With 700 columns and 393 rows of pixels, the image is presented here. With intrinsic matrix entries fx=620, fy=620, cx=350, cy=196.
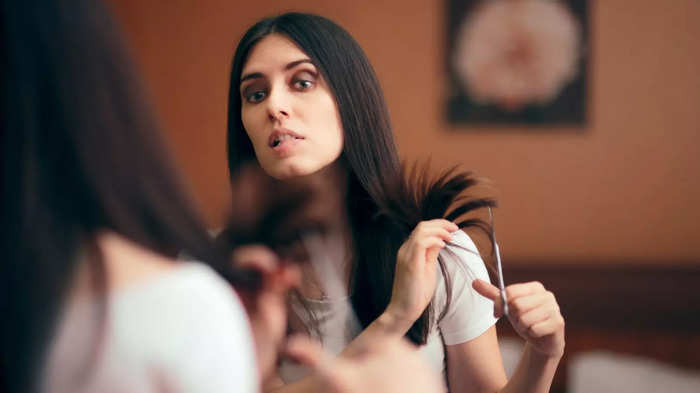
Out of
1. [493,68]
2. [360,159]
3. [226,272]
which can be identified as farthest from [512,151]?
[226,272]

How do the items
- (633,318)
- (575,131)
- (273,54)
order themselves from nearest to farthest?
(273,54) < (633,318) < (575,131)

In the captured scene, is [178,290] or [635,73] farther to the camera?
[635,73]

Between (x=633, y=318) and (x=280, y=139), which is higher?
(x=280, y=139)

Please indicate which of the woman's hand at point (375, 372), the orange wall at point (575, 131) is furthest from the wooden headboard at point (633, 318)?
the woman's hand at point (375, 372)

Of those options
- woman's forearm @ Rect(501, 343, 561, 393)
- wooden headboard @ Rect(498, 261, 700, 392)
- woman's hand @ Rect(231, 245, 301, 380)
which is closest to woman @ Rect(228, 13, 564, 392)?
woman's forearm @ Rect(501, 343, 561, 393)

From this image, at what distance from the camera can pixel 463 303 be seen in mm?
490

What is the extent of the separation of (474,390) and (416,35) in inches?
50.6

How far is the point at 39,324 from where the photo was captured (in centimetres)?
23

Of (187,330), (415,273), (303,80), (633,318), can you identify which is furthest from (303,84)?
(633,318)

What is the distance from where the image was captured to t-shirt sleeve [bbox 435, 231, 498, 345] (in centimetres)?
47

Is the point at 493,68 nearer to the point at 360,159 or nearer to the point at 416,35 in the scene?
the point at 416,35

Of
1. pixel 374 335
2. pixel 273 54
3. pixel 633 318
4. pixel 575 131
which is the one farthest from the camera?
pixel 575 131

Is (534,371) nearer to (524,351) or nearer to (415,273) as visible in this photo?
(524,351)

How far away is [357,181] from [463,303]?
0.13 m
